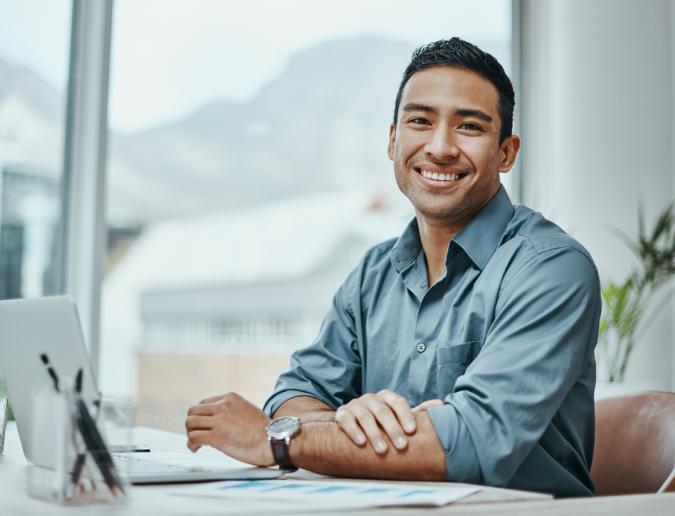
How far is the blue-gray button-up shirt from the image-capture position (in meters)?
1.43

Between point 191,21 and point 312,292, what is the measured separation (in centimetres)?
135

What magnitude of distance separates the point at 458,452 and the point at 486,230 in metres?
0.62

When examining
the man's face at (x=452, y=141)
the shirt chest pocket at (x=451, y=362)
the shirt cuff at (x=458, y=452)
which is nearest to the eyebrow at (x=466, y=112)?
the man's face at (x=452, y=141)

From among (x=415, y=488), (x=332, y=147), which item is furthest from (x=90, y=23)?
(x=415, y=488)

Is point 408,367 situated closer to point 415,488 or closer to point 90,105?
point 415,488

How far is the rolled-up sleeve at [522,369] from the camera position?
1.40 meters

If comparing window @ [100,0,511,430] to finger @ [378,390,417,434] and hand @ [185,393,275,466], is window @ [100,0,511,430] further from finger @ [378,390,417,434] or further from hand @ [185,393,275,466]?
finger @ [378,390,417,434]

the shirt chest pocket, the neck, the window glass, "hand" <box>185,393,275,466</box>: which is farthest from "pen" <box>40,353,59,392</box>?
the window glass

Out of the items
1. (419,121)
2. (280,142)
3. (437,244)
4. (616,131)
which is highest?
(616,131)

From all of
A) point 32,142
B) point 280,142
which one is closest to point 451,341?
point 32,142

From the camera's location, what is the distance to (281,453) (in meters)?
1.48

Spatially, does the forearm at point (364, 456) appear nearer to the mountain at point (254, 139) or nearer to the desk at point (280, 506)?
the desk at point (280, 506)

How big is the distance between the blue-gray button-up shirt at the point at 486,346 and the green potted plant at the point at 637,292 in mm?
2289

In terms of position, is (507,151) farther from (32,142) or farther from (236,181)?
(236,181)
